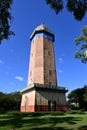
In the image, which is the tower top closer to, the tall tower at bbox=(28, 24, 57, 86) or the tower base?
the tall tower at bbox=(28, 24, 57, 86)

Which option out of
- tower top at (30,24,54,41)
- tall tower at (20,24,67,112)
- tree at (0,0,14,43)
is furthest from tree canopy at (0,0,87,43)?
tower top at (30,24,54,41)

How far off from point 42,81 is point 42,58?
5550mm

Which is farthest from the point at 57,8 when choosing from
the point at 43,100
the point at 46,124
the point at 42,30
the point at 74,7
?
the point at 42,30

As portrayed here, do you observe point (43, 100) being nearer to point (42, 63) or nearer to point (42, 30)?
point (42, 63)

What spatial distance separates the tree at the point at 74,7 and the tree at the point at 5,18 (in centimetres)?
289

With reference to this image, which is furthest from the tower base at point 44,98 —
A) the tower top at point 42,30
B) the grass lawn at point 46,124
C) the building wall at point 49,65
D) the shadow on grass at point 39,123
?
the shadow on grass at point 39,123

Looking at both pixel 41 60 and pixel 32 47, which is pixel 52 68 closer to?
pixel 41 60

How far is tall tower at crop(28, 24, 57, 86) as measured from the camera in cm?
4775

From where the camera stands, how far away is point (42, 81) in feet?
154

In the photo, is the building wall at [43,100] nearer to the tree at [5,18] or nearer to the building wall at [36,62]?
the building wall at [36,62]

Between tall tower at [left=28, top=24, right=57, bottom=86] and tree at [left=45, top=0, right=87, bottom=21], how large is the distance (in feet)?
108

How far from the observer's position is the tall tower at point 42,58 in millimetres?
47750

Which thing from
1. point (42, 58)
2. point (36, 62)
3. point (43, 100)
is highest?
point (42, 58)

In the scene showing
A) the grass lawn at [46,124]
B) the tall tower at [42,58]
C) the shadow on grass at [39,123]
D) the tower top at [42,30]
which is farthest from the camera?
the tower top at [42,30]
